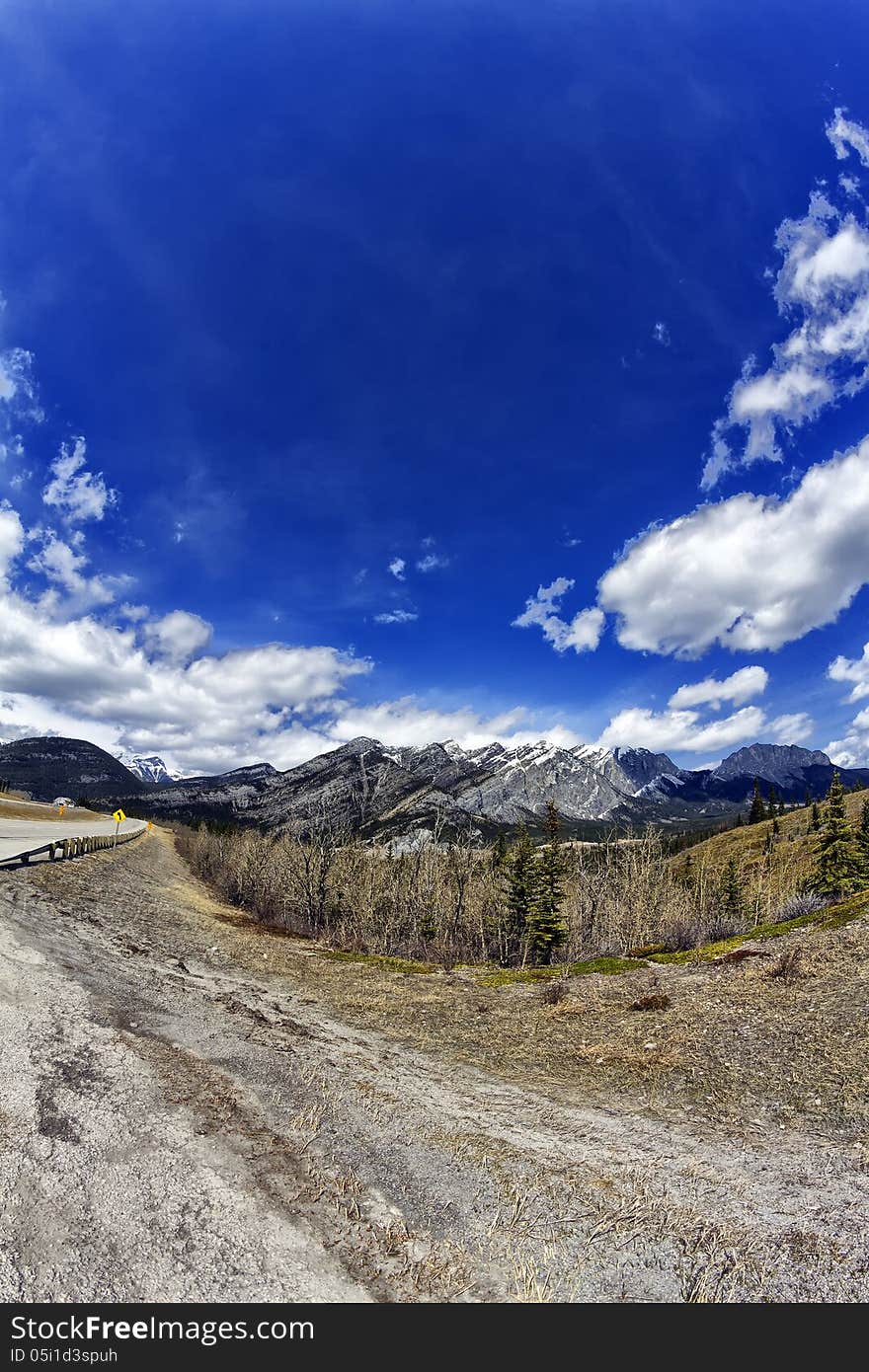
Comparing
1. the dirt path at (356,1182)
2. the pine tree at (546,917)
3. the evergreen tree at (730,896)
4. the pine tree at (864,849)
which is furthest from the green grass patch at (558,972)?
the evergreen tree at (730,896)

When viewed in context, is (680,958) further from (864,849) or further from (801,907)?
(864,849)

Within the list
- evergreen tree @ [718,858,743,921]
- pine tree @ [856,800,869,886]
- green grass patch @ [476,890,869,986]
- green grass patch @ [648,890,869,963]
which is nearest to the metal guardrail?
green grass patch @ [476,890,869,986]

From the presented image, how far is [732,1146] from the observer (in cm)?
812

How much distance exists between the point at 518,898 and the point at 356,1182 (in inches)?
1601

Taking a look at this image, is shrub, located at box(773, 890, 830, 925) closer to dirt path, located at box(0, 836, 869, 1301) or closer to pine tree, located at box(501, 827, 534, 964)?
pine tree, located at box(501, 827, 534, 964)

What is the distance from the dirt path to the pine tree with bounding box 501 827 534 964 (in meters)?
34.2

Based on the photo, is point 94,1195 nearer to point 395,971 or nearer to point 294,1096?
point 294,1096

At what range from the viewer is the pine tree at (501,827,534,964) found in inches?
1722

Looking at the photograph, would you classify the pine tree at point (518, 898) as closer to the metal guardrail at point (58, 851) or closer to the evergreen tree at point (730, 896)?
the evergreen tree at point (730, 896)

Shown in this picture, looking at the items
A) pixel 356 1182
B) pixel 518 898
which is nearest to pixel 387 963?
pixel 356 1182

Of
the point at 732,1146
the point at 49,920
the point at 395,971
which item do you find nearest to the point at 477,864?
the point at 395,971

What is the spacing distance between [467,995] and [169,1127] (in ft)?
38.7
